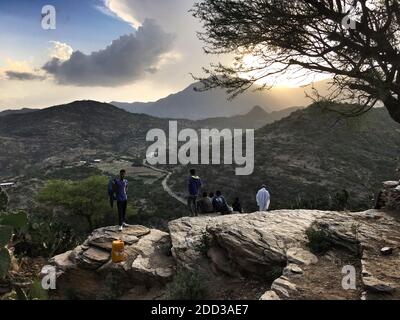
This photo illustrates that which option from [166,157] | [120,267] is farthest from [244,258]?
[166,157]

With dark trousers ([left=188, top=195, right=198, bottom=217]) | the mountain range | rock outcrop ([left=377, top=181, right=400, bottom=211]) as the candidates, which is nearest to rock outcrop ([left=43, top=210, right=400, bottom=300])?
rock outcrop ([left=377, top=181, right=400, bottom=211])

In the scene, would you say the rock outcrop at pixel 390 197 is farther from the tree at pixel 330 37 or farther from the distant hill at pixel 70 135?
the distant hill at pixel 70 135

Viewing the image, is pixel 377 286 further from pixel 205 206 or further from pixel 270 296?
pixel 205 206

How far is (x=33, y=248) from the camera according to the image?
16.2m

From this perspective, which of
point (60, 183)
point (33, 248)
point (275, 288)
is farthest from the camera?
point (60, 183)

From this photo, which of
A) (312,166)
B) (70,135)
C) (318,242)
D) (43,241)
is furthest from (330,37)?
(70,135)

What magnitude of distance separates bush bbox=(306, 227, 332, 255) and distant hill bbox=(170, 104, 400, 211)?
1196 inches

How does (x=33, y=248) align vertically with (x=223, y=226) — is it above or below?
below

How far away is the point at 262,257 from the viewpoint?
10.4 m

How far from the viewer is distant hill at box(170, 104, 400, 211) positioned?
47.7 m

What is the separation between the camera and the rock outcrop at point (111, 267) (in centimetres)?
1226

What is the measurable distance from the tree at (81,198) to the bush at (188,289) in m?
33.1
